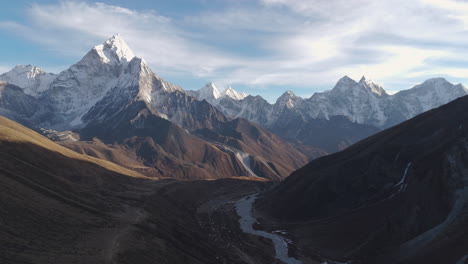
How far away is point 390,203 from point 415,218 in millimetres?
20602

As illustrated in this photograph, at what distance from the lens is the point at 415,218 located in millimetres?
110312

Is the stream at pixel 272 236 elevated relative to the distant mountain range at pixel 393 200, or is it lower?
lower

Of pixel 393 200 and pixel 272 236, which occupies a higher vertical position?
pixel 393 200

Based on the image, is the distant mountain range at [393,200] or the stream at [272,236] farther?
the stream at [272,236]

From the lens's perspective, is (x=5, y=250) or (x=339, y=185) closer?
(x=5, y=250)

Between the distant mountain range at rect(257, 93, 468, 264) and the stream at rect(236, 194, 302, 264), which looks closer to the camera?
the distant mountain range at rect(257, 93, 468, 264)

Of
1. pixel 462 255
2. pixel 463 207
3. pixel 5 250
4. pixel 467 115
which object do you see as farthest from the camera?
pixel 467 115

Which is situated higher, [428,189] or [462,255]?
[428,189]

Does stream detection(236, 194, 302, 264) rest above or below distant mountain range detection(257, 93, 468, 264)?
below

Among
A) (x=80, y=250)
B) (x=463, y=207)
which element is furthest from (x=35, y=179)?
(x=463, y=207)

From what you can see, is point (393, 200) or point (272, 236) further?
point (272, 236)

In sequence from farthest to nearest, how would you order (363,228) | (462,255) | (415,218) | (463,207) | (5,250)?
(363,228), (415,218), (463,207), (462,255), (5,250)

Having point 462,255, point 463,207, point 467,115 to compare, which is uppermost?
point 467,115

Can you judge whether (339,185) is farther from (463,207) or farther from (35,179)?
(35,179)
